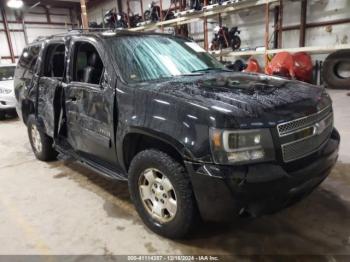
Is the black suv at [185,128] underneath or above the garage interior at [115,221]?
above

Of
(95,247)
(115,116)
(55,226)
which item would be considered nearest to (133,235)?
(95,247)

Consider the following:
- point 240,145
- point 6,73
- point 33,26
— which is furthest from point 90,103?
point 33,26

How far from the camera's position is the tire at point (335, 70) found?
25.7 ft

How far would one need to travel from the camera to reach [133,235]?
2.40 metres

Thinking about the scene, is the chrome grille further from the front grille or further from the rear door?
the rear door

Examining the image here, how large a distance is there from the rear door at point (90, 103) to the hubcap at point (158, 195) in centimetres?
45

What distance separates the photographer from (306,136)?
6.61 ft

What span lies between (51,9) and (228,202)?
19.3 metres

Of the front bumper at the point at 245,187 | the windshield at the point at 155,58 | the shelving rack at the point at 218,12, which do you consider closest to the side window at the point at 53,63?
the windshield at the point at 155,58

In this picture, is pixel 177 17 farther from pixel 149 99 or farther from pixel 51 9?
pixel 51 9

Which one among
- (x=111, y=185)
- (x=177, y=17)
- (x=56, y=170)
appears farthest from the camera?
(x=177, y=17)

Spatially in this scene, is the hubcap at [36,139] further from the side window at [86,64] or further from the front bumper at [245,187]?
Answer: the front bumper at [245,187]

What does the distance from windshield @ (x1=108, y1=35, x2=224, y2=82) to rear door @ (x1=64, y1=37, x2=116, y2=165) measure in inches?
7.1

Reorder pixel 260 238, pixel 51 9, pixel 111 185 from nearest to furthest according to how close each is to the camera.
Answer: pixel 260 238
pixel 111 185
pixel 51 9
